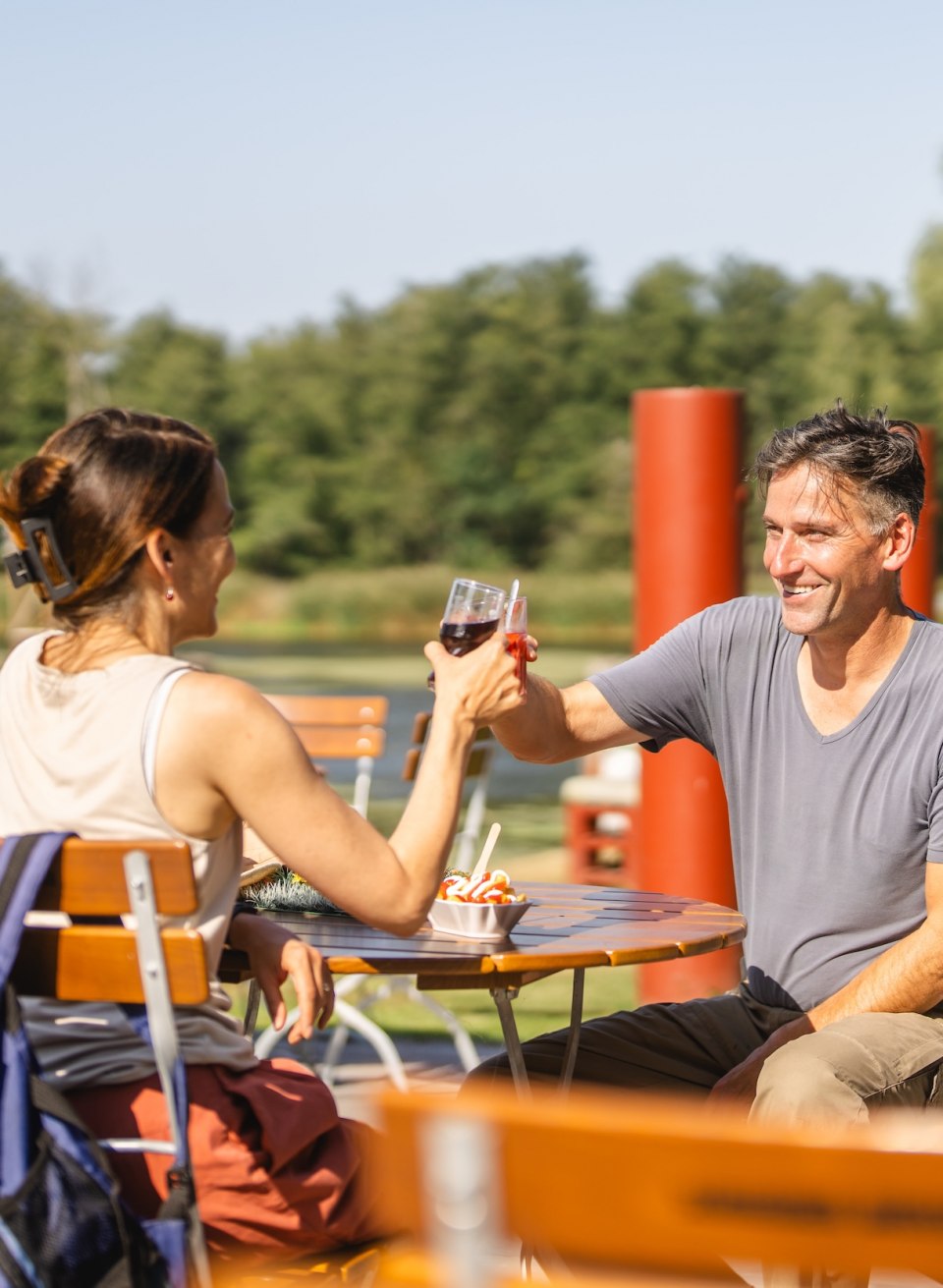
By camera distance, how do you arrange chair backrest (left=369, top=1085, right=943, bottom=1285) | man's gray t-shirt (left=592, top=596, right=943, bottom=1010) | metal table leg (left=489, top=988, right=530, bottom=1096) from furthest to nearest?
man's gray t-shirt (left=592, top=596, right=943, bottom=1010)
metal table leg (left=489, top=988, right=530, bottom=1096)
chair backrest (left=369, top=1085, right=943, bottom=1285)

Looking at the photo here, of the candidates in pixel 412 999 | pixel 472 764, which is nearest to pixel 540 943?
pixel 472 764

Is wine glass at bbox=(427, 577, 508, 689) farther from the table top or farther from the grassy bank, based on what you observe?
the grassy bank

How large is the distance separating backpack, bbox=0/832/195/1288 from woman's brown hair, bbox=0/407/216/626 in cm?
35

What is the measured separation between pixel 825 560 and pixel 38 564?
131cm

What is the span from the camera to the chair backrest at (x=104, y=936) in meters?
1.78

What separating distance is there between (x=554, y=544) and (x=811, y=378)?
8.85 m

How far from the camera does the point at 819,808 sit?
271 cm

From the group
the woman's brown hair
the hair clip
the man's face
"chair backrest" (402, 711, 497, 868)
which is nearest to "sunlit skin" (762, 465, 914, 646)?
the man's face

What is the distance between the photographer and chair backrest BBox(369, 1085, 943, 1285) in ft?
3.78

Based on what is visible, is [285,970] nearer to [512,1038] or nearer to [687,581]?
[512,1038]

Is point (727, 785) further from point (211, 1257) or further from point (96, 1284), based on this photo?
point (96, 1284)

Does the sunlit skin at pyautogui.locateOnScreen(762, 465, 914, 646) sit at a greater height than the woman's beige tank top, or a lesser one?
greater

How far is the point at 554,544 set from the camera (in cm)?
5144

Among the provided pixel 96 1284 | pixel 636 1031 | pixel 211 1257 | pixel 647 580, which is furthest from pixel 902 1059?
pixel 647 580
